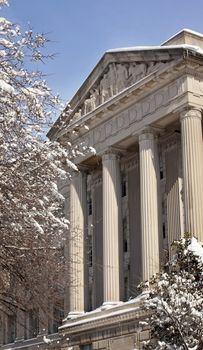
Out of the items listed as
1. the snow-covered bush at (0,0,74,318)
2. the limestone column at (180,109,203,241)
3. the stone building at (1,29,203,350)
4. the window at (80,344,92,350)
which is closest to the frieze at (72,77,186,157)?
the stone building at (1,29,203,350)

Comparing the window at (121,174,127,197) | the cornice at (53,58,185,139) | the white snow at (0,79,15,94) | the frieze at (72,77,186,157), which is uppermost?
the cornice at (53,58,185,139)

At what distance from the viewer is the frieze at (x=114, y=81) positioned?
3866 cm

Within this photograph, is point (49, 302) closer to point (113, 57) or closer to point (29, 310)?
point (29, 310)

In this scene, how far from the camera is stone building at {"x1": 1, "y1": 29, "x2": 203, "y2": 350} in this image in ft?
117

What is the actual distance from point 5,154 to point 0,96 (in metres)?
1.51

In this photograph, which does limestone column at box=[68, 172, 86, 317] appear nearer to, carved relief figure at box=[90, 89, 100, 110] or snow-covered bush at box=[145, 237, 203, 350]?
carved relief figure at box=[90, 89, 100, 110]

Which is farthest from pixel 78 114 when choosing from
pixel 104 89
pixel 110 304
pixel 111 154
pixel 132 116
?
pixel 110 304

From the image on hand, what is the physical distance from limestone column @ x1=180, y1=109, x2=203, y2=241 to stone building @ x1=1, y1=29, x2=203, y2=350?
49mm

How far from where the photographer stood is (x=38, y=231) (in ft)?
47.3

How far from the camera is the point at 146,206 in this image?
37.0m

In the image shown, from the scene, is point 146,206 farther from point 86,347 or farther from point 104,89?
point 86,347

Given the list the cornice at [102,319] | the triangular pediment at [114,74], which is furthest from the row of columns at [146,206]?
the triangular pediment at [114,74]

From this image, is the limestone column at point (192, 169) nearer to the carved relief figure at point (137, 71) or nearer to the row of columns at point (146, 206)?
the row of columns at point (146, 206)

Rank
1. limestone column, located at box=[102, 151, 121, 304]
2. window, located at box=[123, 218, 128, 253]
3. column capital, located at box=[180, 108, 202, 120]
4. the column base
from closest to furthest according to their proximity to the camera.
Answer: column capital, located at box=[180, 108, 202, 120]
the column base
limestone column, located at box=[102, 151, 121, 304]
window, located at box=[123, 218, 128, 253]
